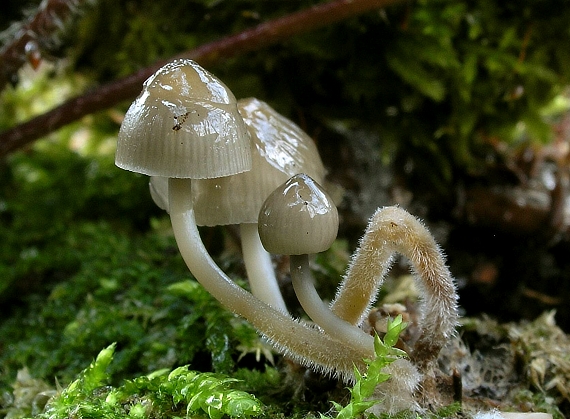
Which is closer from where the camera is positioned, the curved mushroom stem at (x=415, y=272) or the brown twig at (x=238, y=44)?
the curved mushroom stem at (x=415, y=272)

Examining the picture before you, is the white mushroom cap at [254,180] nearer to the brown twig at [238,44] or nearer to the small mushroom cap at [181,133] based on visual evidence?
the small mushroom cap at [181,133]

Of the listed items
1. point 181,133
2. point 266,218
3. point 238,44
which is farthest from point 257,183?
point 238,44

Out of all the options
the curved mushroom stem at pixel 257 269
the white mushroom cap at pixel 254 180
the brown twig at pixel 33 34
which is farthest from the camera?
the brown twig at pixel 33 34

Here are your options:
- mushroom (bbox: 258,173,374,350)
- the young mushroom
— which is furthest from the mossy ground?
mushroom (bbox: 258,173,374,350)

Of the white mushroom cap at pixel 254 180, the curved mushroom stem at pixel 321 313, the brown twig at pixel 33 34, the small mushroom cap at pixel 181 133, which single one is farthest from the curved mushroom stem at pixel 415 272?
the brown twig at pixel 33 34

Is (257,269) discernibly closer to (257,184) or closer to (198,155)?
(257,184)

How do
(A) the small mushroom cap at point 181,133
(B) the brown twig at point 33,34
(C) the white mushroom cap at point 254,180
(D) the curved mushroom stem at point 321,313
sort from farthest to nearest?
(B) the brown twig at point 33,34 → (C) the white mushroom cap at point 254,180 → (D) the curved mushroom stem at point 321,313 → (A) the small mushroom cap at point 181,133

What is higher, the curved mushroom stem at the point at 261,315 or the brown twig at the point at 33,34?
the brown twig at the point at 33,34

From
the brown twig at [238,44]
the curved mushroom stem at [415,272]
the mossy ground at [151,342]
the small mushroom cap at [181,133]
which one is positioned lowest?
the mossy ground at [151,342]
